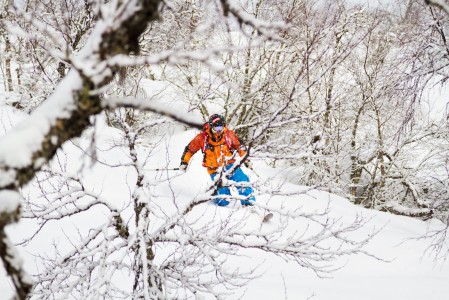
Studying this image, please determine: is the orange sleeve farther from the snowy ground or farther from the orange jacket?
the snowy ground

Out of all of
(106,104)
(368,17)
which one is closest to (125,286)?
(106,104)

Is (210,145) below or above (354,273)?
above

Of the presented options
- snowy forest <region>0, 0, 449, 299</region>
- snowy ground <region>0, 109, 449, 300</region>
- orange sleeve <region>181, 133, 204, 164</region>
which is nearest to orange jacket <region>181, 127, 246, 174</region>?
orange sleeve <region>181, 133, 204, 164</region>

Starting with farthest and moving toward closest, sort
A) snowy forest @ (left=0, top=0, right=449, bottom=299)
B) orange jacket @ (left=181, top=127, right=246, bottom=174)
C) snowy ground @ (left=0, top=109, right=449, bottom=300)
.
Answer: orange jacket @ (left=181, top=127, right=246, bottom=174) < snowy ground @ (left=0, top=109, right=449, bottom=300) < snowy forest @ (left=0, top=0, right=449, bottom=299)

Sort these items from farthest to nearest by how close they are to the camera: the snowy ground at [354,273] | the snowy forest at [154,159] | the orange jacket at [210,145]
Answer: the orange jacket at [210,145] → the snowy ground at [354,273] → the snowy forest at [154,159]

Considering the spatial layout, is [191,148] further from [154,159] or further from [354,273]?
[354,273]

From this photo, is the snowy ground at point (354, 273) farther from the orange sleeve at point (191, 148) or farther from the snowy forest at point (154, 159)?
the orange sleeve at point (191, 148)

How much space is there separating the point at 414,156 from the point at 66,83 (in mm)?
13475

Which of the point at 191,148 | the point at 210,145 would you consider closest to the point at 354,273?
the point at 210,145

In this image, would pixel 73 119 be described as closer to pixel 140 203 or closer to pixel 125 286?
pixel 140 203

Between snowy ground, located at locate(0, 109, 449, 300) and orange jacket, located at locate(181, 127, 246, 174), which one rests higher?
orange jacket, located at locate(181, 127, 246, 174)

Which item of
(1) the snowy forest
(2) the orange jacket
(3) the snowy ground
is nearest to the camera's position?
(1) the snowy forest

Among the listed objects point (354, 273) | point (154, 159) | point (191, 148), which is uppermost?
point (154, 159)

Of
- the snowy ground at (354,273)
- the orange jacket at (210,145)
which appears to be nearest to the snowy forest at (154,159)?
the snowy ground at (354,273)
